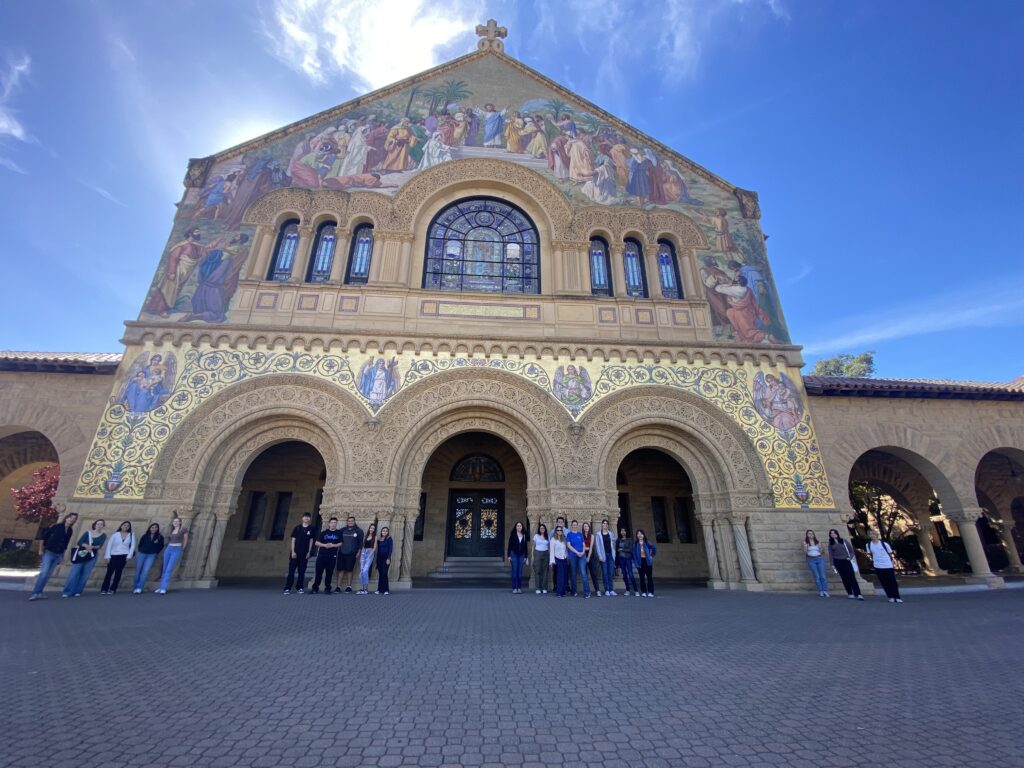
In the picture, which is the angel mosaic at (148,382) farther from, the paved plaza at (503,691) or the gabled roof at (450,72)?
the gabled roof at (450,72)

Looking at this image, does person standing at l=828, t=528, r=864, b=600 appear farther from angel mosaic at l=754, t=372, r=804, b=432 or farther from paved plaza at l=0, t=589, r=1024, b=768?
paved plaza at l=0, t=589, r=1024, b=768

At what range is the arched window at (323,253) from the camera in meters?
12.8

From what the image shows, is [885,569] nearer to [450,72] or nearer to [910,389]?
[910,389]

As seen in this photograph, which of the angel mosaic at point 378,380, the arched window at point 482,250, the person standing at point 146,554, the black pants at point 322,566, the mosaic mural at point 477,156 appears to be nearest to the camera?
the person standing at point 146,554

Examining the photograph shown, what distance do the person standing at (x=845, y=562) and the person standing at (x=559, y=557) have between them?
5813mm

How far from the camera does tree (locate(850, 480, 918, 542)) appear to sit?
18094 mm

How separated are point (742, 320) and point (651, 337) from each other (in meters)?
2.71

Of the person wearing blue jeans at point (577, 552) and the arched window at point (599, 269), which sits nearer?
the person wearing blue jeans at point (577, 552)

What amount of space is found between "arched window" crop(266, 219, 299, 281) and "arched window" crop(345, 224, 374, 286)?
5.10 feet

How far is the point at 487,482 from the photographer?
46.7 ft

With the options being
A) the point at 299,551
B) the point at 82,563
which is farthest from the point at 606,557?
the point at 82,563

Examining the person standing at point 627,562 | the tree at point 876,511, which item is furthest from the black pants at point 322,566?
the tree at point 876,511

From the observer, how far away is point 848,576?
31.2 feet

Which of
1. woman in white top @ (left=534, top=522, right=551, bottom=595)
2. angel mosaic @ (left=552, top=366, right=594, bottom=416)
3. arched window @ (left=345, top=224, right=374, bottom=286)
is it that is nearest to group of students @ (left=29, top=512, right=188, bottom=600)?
arched window @ (left=345, top=224, right=374, bottom=286)
